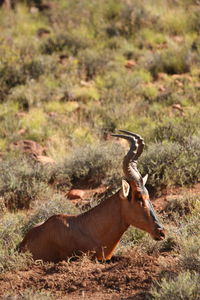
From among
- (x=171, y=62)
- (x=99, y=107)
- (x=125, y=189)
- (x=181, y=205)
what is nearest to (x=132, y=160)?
(x=125, y=189)

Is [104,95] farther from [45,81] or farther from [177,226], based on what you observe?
[177,226]

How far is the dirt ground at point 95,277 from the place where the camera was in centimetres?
675

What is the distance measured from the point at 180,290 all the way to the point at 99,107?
10.7 m

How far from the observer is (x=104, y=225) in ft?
27.9

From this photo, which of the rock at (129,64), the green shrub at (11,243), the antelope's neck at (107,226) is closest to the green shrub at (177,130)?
the green shrub at (11,243)

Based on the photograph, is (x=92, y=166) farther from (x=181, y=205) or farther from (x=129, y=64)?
(x=129, y=64)

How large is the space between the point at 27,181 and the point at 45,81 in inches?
272

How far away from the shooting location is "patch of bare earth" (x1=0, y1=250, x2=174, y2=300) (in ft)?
22.2

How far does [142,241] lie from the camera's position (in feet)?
28.6

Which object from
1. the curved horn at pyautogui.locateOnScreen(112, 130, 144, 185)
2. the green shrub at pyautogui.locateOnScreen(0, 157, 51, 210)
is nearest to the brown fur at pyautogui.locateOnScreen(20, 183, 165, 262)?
the curved horn at pyautogui.locateOnScreen(112, 130, 144, 185)

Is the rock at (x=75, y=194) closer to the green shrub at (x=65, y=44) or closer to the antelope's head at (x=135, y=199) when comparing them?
the antelope's head at (x=135, y=199)

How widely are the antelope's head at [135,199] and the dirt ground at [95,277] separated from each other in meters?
0.41

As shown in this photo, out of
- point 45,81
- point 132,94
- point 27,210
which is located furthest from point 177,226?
point 45,81

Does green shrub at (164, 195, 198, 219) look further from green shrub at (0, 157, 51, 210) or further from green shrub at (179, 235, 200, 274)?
green shrub at (0, 157, 51, 210)
